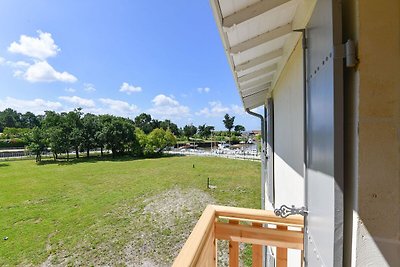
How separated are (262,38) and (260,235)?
4.13ft

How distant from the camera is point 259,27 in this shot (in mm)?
1411

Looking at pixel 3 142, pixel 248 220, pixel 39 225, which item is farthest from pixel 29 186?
pixel 3 142

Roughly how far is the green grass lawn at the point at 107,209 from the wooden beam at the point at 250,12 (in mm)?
6566

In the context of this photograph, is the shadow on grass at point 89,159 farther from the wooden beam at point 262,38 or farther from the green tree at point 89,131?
the wooden beam at point 262,38

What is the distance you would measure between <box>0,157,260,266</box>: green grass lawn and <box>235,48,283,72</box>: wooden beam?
19.5 feet

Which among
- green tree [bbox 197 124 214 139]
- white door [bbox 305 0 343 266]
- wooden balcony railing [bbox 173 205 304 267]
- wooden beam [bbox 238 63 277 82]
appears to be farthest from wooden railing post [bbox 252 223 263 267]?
green tree [bbox 197 124 214 139]

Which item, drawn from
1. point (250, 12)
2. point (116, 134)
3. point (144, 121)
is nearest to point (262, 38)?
point (250, 12)

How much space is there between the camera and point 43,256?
6.94m

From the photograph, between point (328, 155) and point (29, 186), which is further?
point (29, 186)

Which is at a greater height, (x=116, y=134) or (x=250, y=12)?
(x=250, y=12)

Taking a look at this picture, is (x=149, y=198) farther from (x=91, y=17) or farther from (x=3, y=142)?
(x=3, y=142)

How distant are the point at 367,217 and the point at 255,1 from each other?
3.22ft

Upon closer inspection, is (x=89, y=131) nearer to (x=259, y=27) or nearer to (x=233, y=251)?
(x=233, y=251)

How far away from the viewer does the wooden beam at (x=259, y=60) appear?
2044mm
